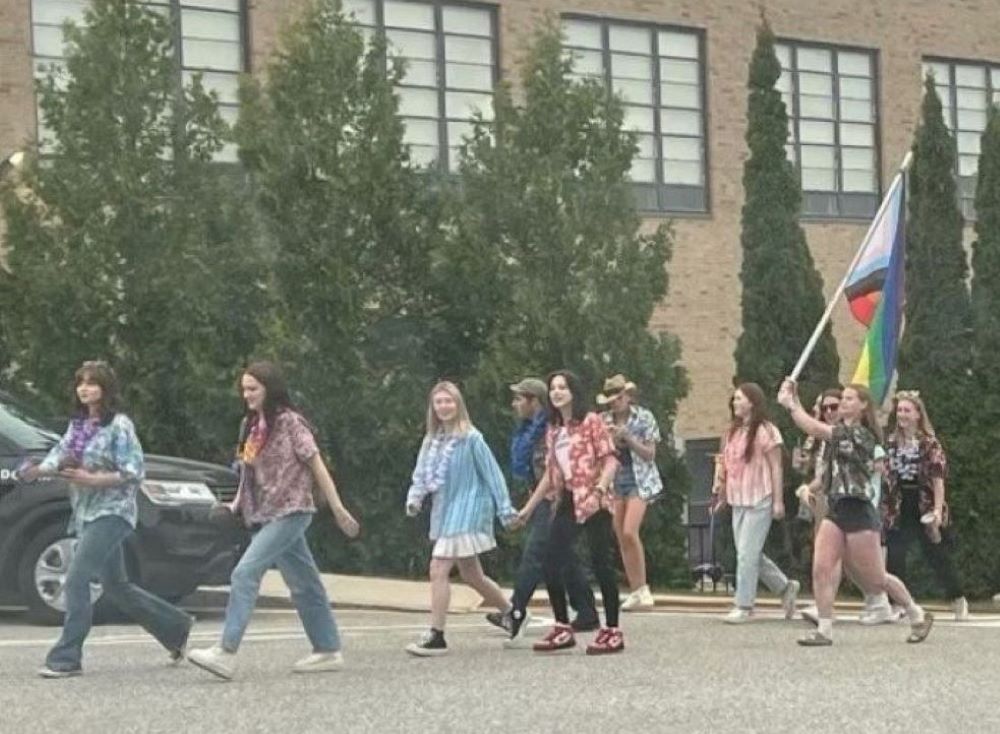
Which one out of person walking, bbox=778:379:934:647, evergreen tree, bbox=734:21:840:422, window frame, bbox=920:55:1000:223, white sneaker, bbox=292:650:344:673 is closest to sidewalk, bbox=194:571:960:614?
person walking, bbox=778:379:934:647

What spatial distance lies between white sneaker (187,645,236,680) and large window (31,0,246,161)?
13.2 metres

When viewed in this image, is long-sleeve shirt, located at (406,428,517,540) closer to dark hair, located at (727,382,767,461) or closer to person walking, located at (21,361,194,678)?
person walking, located at (21,361,194,678)

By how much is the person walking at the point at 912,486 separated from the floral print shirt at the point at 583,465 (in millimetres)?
2960

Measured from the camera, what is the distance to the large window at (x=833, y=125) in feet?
98.4

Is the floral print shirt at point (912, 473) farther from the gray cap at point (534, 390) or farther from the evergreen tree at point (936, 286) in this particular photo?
the evergreen tree at point (936, 286)

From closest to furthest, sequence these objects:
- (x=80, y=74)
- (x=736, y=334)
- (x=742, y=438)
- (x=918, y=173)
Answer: (x=742, y=438), (x=80, y=74), (x=918, y=173), (x=736, y=334)

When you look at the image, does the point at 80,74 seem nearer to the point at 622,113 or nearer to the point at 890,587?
the point at 622,113

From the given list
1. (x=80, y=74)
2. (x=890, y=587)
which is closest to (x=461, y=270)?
(x=80, y=74)

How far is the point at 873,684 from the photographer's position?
10531 millimetres

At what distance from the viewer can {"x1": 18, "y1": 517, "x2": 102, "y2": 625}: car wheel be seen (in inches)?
570

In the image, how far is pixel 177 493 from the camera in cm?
1481

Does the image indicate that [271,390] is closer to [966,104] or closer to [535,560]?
[535,560]

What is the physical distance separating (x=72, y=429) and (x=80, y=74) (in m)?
9.29

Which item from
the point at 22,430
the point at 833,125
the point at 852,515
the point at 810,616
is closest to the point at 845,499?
the point at 852,515
